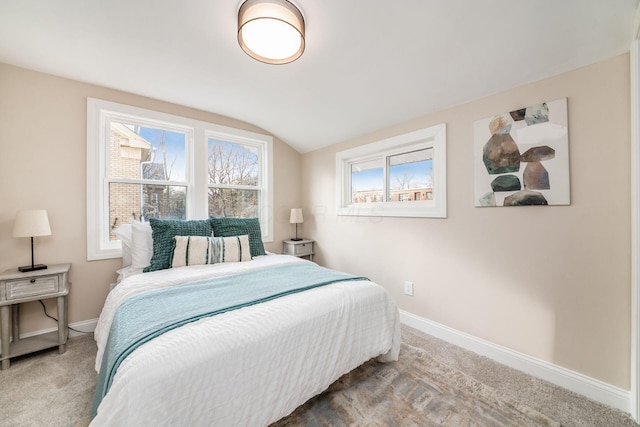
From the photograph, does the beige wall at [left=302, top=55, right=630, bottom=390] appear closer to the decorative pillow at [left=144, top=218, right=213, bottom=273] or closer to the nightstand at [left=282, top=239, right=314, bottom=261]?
the nightstand at [left=282, top=239, right=314, bottom=261]

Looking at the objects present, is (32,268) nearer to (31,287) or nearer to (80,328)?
(31,287)

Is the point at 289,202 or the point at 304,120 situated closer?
the point at 304,120

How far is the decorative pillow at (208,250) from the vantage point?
7.11 ft

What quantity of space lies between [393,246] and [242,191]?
2.14 m

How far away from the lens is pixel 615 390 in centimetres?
146

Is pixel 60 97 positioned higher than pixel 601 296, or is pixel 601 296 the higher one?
pixel 60 97

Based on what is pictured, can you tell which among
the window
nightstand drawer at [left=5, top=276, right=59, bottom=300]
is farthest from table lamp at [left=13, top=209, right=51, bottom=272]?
the window

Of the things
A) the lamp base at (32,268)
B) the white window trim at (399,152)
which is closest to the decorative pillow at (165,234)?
the lamp base at (32,268)

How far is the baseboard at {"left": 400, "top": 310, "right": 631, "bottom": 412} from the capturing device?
1460mm

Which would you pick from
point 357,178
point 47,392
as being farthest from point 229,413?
point 357,178

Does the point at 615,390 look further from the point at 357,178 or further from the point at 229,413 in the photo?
the point at 357,178

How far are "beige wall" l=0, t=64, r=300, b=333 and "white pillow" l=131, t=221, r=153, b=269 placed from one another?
497 mm

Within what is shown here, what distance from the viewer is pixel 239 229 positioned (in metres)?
2.65

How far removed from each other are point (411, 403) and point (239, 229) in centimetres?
211
